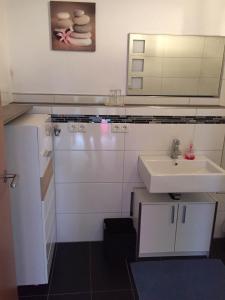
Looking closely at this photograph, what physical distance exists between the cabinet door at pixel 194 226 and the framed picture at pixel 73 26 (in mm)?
1626

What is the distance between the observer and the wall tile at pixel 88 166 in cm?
229

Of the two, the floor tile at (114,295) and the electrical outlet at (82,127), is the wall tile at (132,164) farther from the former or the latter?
the floor tile at (114,295)

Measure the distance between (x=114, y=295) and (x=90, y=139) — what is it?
125cm

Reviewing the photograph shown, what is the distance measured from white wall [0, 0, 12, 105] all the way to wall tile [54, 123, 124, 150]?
1.62 feet

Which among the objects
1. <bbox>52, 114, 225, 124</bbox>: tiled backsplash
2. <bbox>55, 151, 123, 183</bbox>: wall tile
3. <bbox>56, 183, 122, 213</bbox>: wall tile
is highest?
<bbox>52, 114, 225, 124</bbox>: tiled backsplash

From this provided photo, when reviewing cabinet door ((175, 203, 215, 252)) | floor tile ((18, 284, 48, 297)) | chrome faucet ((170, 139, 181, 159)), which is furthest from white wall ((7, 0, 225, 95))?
floor tile ((18, 284, 48, 297))

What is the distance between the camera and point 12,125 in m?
1.59

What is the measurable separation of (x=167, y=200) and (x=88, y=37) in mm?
1544

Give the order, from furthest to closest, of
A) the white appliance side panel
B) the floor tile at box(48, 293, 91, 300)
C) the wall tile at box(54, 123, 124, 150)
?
1. the wall tile at box(54, 123, 124, 150)
2. the floor tile at box(48, 293, 91, 300)
3. the white appliance side panel

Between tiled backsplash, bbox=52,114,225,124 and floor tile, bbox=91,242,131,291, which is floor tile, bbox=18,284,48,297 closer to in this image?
floor tile, bbox=91,242,131,291

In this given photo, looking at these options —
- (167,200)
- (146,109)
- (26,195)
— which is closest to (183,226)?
(167,200)

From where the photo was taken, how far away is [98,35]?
2.18m

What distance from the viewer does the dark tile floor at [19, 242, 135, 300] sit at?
1.92m

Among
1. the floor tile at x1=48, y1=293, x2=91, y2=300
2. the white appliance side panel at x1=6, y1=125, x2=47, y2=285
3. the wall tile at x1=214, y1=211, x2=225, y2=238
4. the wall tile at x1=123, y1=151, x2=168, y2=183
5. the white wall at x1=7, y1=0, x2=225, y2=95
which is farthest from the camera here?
the wall tile at x1=214, y1=211, x2=225, y2=238
